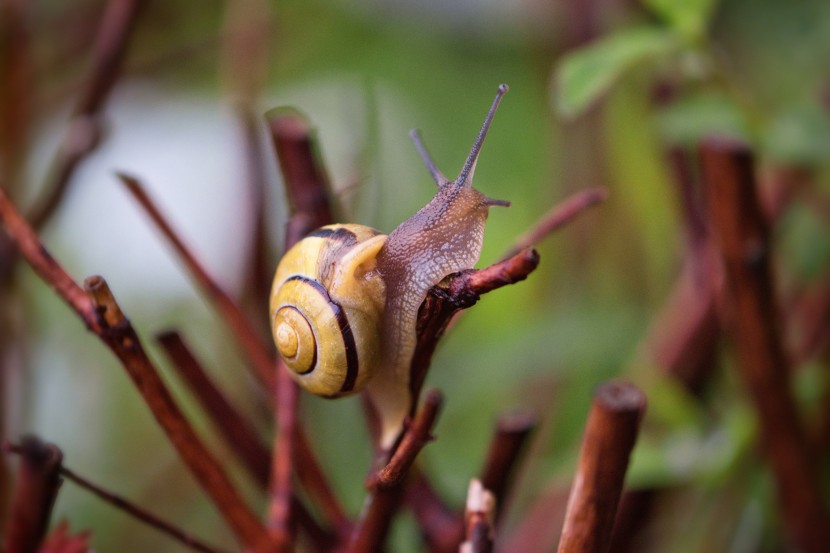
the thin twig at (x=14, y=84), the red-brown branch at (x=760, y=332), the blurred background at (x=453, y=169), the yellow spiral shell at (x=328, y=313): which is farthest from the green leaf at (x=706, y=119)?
the thin twig at (x=14, y=84)

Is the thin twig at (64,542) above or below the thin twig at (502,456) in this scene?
above

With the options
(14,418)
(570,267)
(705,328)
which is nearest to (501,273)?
(705,328)

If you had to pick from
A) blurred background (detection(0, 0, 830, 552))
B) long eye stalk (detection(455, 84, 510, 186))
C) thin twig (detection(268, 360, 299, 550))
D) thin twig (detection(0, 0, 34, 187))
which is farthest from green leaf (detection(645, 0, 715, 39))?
thin twig (detection(0, 0, 34, 187))

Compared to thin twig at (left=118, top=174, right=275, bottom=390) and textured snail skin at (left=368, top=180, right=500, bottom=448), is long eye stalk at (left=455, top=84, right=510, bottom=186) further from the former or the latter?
thin twig at (left=118, top=174, right=275, bottom=390)

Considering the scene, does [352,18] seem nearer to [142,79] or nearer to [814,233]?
[142,79]

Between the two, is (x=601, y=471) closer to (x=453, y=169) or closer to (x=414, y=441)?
(x=414, y=441)

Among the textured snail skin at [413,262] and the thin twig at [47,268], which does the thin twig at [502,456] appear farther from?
the thin twig at [47,268]

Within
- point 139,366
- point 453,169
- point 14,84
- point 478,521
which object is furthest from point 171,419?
point 14,84
